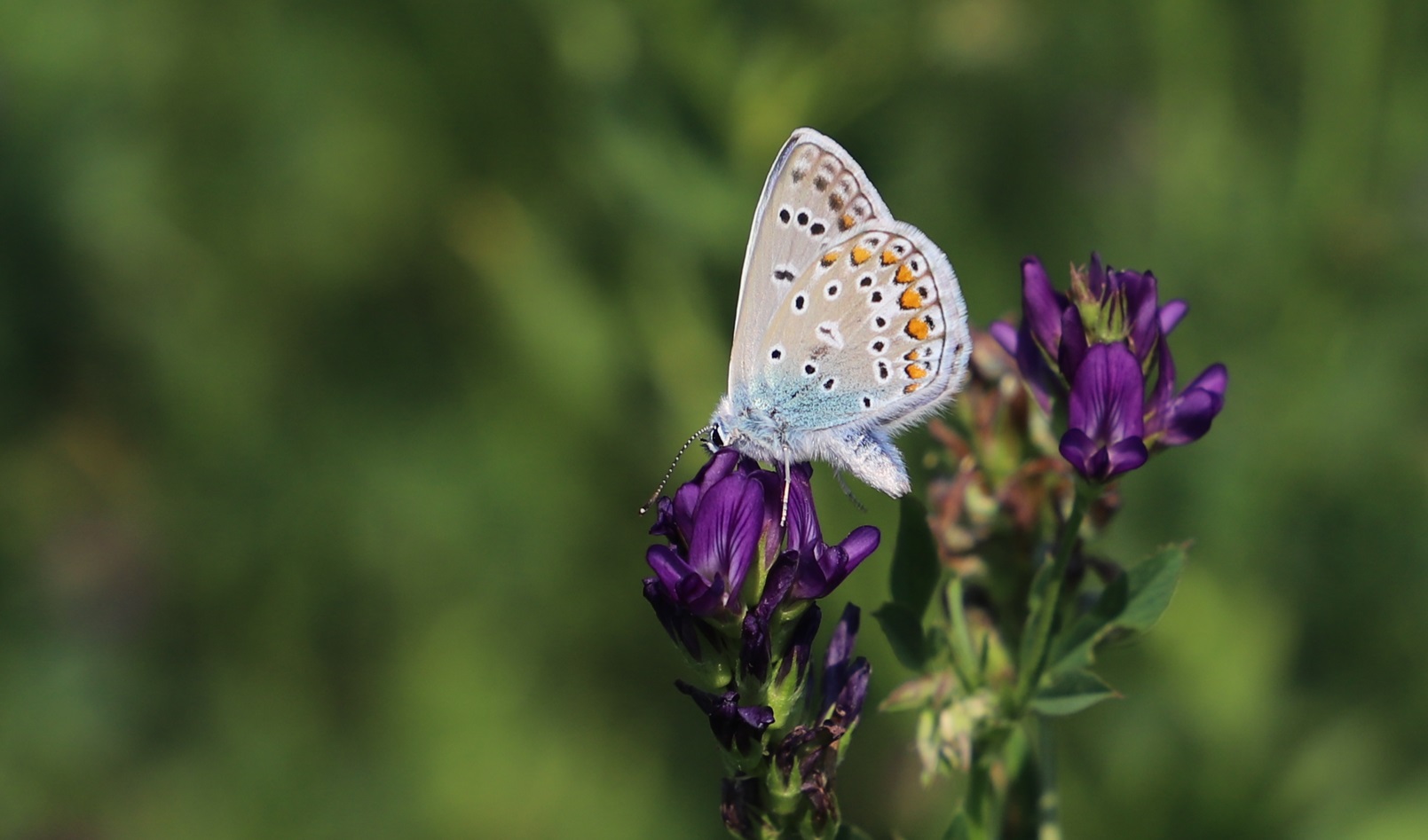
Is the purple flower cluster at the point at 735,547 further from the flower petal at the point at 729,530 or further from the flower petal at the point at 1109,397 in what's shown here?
the flower petal at the point at 1109,397

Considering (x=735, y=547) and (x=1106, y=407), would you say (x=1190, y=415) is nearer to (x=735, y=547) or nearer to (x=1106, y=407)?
(x=1106, y=407)

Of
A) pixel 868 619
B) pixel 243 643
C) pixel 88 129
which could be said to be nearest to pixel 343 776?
pixel 243 643

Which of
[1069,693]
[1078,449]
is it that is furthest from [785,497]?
[1069,693]

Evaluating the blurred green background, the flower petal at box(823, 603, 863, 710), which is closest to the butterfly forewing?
the flower petal at box(823, 603, 863, 710)

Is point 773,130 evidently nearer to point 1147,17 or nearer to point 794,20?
point 794,20

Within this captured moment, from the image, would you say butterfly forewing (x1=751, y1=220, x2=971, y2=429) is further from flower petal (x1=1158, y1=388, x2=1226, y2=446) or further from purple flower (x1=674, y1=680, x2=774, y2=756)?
purple flower (x1=674, y1=680, x2=774, y2=756)
